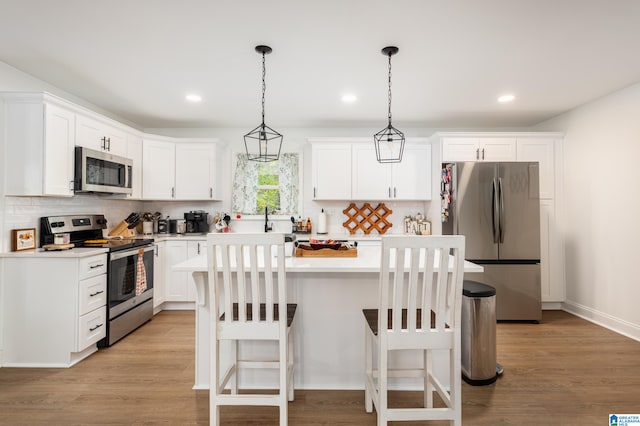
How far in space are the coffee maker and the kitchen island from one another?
242cm

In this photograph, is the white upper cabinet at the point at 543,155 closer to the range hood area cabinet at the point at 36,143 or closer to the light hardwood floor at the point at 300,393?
the light hardwood floor at the point at 300,393

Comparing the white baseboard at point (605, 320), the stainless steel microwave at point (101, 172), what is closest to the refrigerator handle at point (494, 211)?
the white baseboard at point (605, 320)

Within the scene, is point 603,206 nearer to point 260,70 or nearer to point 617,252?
point 617,252

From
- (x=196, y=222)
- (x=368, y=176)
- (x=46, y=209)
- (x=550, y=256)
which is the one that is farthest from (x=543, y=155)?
(x=46, y=209)

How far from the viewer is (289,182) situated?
471cm

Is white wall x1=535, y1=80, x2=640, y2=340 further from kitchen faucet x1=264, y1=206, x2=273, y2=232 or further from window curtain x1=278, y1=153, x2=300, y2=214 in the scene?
kitchen faucet x1=264, y1=206, x2=273, y2=232

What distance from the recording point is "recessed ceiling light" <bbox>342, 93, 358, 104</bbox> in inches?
133

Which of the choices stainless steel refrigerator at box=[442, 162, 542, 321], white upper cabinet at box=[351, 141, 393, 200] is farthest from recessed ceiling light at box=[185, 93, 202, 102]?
stainless steel refrigerator at box=[442, 162, 542, 321]

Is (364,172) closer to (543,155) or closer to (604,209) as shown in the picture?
(543,155)

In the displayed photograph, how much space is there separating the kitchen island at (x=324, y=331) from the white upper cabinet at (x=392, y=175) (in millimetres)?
2266

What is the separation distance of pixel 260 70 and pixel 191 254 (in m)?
2.44

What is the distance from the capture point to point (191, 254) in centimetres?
404

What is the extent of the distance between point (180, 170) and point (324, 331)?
10.5 ft

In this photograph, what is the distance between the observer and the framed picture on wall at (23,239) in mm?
2678
